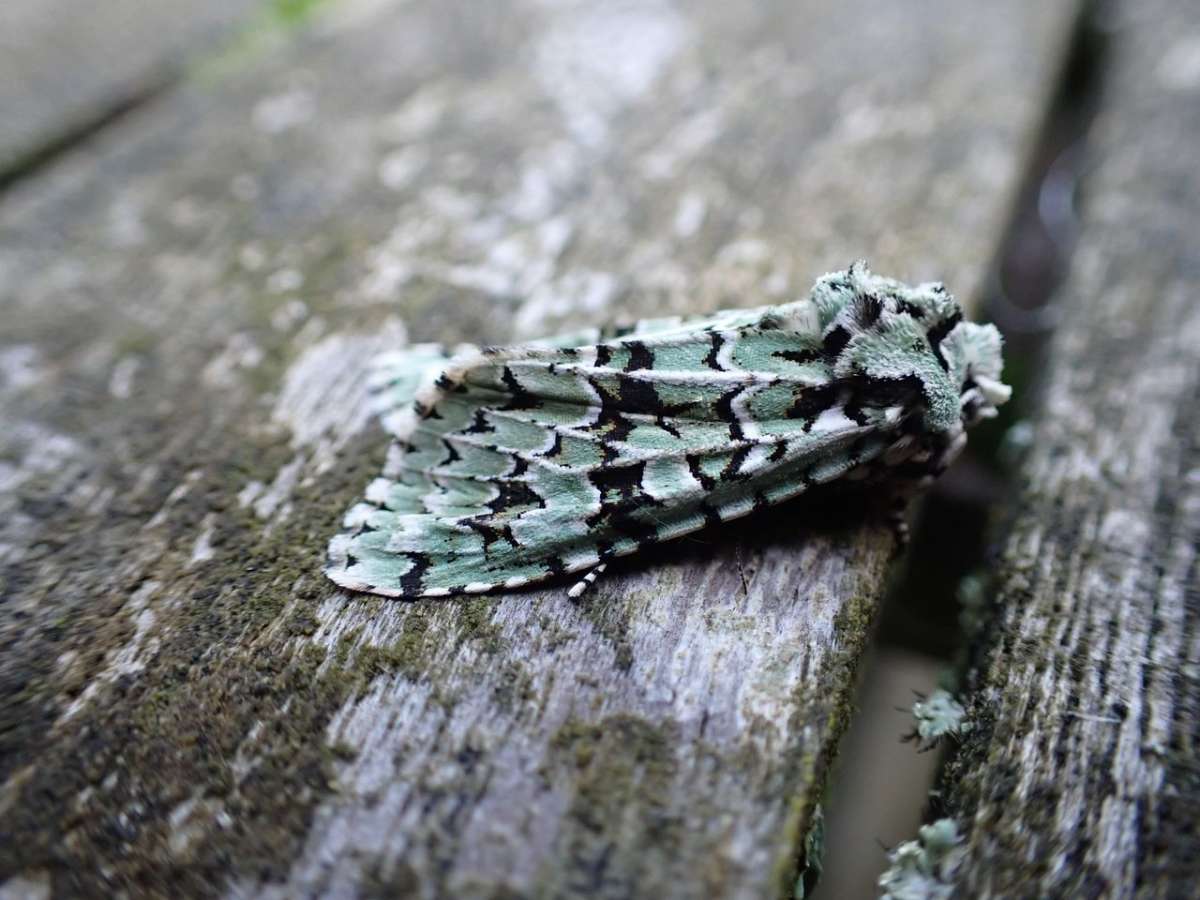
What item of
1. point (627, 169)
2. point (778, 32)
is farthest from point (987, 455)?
point (778, 32)

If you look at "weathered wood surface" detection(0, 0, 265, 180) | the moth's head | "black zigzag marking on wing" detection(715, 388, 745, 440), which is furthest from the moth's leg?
"weathered wood surface" detection(0, 0, 265, 180)

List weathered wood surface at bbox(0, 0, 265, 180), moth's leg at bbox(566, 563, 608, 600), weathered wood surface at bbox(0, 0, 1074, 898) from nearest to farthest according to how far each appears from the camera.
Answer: weathered wood surface at bbox(0, 0, 1074, 898) → moth's leg at bbox(566, 563, 608, 600) → weathered wood surface at bbox(0, 0, 265, 180)

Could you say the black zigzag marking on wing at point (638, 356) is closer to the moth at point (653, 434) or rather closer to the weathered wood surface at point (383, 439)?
the moth at point (653, 434)

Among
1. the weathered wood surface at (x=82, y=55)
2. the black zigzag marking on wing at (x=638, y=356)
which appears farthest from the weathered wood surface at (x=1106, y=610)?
the weathered wood surface at (x=82, y=55)

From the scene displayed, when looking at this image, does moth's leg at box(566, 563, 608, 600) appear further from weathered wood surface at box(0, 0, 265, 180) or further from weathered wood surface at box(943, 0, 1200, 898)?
weathered wood surface at box(0, 0, 265, 180)

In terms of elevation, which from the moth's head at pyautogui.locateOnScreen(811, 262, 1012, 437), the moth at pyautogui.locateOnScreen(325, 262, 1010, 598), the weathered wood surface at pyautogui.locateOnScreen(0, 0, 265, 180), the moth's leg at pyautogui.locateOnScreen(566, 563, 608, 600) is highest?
the weathered wood surface at pyautogui.locateOnScreen(0, 0, 265, 180)


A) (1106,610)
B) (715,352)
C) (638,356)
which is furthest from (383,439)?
(1106,610)
